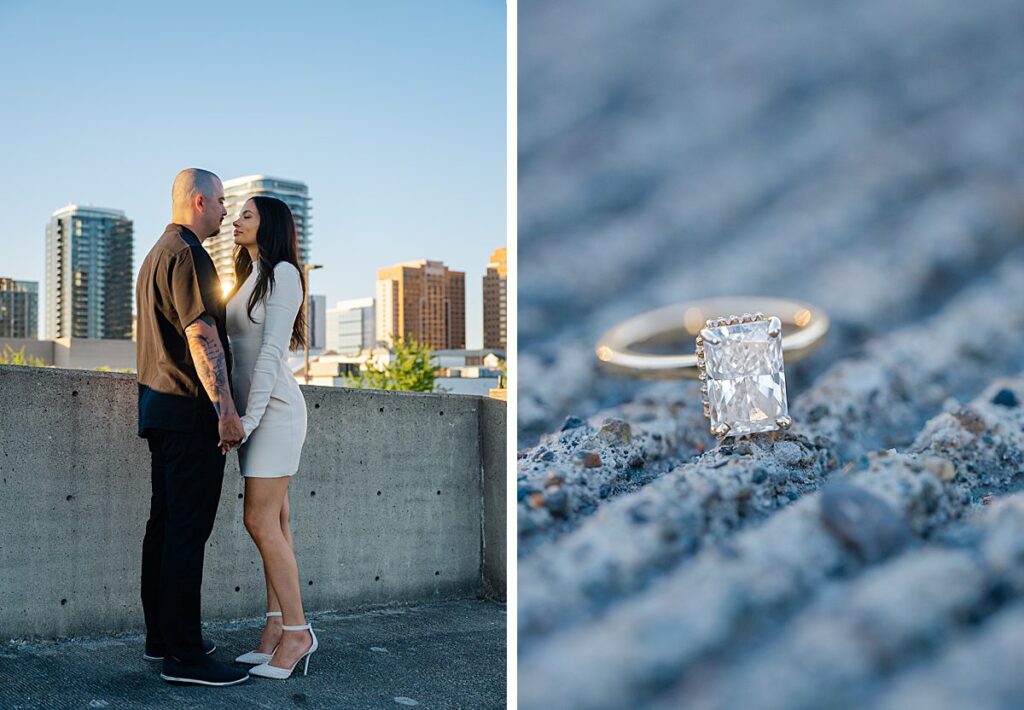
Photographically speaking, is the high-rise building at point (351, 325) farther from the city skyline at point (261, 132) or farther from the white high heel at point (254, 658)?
the white high heel at point (254, 658)

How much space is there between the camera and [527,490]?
1453 mm

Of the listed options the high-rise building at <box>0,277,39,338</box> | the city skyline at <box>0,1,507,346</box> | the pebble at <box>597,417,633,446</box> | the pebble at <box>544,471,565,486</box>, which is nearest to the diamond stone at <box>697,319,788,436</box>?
the pebble at <box>597,417,633,446</box>

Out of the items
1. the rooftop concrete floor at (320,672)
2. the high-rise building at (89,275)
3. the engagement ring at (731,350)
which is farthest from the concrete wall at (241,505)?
the high-rise building at (89,275)

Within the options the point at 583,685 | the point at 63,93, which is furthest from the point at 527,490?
the point at 63,93

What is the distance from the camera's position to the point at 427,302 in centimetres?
6291

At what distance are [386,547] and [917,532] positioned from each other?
6.69 ft

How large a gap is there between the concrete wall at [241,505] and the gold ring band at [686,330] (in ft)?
5.43

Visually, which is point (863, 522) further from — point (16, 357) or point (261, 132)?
point (261, 132)

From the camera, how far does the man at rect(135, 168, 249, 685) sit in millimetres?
2139

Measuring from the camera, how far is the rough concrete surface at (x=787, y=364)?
1.32 metres

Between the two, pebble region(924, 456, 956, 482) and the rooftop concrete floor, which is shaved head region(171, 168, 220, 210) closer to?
the rooftop concrete floor

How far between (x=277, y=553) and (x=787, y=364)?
136cm

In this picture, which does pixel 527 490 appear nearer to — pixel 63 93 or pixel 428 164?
pixel 428 164

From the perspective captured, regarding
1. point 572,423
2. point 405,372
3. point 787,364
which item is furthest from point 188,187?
point 405,372
